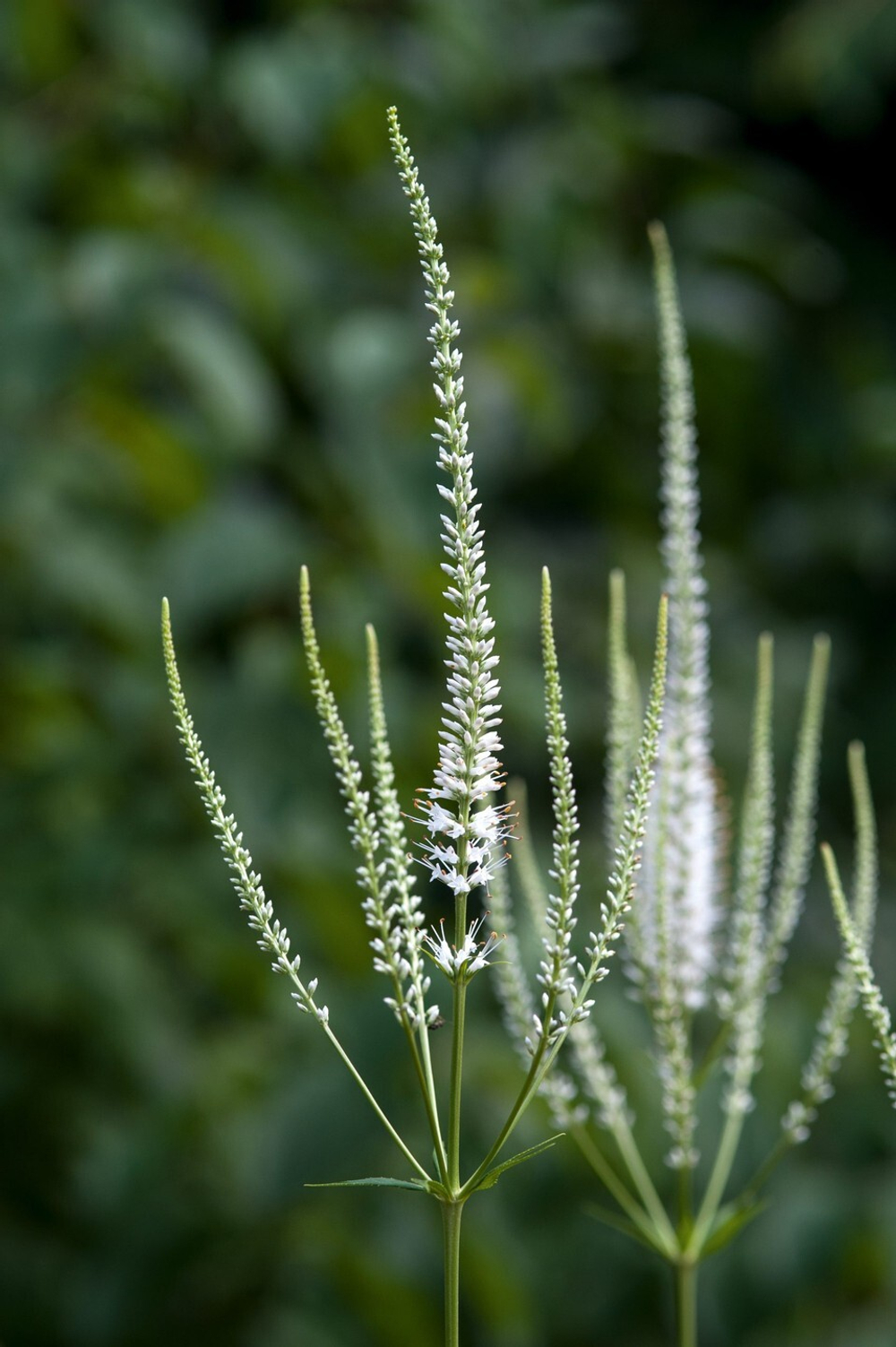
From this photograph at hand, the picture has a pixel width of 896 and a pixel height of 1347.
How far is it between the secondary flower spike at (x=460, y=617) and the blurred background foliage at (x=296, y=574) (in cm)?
189

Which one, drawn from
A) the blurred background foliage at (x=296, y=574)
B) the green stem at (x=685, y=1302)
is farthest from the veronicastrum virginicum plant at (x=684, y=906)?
the blurred background foliage at (x=296, y=574)

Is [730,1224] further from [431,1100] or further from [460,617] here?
[460,617]

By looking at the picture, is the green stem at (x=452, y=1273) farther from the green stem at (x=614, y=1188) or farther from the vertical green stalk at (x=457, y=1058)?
the green stem at (x=614, y=1188)

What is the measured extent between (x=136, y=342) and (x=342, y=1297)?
2.16m

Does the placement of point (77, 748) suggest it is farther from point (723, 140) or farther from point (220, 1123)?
point (723, 140)

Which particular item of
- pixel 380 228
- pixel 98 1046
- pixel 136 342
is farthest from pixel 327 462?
pixel 98 1046

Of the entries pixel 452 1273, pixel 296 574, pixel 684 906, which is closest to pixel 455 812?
pixel 452 1273

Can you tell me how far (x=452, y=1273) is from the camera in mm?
754

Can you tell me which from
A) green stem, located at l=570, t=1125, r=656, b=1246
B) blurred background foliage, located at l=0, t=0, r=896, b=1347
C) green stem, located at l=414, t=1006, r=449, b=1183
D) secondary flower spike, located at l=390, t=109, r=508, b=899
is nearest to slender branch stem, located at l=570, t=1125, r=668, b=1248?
green stem, located at l=570, t=1125, r=656, b=1246

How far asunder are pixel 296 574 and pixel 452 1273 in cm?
260

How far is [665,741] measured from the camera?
125cm

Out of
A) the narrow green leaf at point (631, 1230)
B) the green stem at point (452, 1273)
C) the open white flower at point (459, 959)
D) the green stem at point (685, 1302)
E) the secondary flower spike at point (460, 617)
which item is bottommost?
the green stem at point (685, 1302)

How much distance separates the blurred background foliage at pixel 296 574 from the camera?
2.90m

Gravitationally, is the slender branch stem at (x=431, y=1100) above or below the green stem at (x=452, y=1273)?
above
